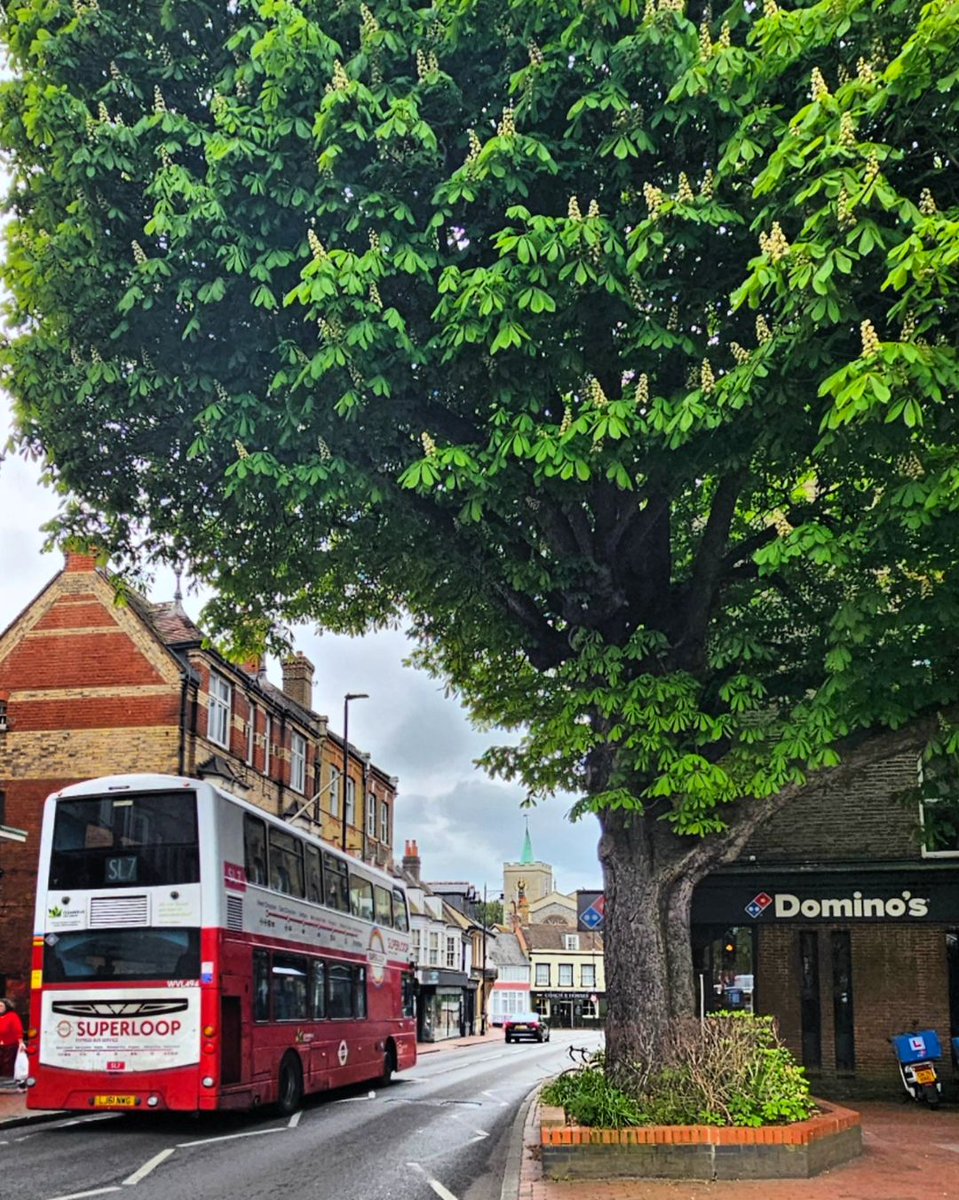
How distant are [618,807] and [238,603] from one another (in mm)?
7449

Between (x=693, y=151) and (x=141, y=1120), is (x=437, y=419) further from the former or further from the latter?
(x=141, y=1120)

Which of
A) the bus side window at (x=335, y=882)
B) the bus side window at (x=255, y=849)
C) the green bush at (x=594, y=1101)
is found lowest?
the green bush at (x=594, y=1101)

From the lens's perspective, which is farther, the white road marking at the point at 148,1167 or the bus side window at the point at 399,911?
the bus side window at the point at 399,911

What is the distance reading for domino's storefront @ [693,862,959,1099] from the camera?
65.0ft

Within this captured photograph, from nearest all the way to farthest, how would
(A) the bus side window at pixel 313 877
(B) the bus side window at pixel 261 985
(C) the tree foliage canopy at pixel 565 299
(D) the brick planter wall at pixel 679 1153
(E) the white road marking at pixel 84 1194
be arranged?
1. (C) the tree foliage canopy at pixel 565 299
2. (E) the white road marking at pixel 84 1194
3. (D) the brick planter wall at pixel 679 1153
4. (B) the bus side window at pixel 261 985
5. (A) the bus side window at pixel 313 877

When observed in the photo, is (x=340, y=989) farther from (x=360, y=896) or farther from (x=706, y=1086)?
(x=706, y=1086)

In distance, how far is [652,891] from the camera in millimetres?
12906

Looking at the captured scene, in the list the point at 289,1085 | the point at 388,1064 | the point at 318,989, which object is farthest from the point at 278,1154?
the point at 388,1064

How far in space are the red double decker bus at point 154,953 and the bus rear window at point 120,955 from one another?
0.02 meters

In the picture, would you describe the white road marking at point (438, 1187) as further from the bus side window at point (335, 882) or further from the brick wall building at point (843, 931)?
the brick wall building at point (843, 931)

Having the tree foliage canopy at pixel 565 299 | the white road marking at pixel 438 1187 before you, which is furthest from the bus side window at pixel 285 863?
the tree foliage canopy at pixel 565 299

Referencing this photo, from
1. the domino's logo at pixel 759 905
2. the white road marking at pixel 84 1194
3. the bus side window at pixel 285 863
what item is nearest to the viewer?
the white road marking at pixel 84 1194

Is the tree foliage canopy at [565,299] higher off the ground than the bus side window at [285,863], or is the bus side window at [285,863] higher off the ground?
the tree foliage canopy at [565,299]

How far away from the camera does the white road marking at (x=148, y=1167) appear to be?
1139cm
